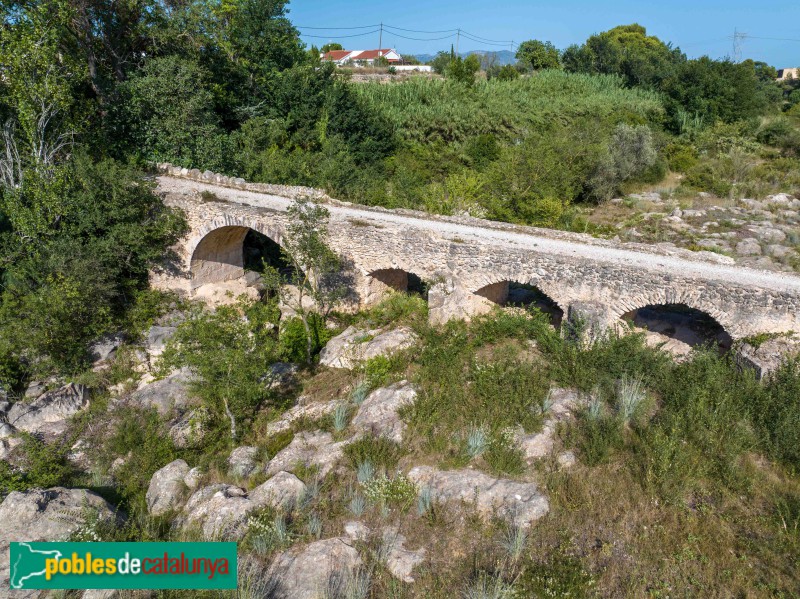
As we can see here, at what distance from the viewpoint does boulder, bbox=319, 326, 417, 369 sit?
466 inches

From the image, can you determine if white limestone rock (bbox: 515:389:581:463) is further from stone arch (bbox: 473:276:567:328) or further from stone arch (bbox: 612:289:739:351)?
stone arch (bbox: 612:289:739:351)

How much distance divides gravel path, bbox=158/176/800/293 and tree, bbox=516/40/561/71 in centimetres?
3862

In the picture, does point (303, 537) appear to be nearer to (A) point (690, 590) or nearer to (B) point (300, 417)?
(B) point (300, 417)

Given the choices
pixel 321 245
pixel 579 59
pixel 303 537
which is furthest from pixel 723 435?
pixel 579 59

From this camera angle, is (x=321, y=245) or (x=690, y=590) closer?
(x=690, y=590)

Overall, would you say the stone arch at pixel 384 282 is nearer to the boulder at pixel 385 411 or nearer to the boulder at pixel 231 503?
the boulder at pixel 385 411

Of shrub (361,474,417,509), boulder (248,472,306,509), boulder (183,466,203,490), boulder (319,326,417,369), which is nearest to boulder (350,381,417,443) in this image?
shrub (361,474,417,509)

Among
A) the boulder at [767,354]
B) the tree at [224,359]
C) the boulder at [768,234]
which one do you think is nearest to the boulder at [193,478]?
the tree at [224,359]

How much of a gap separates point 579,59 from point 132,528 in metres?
49.1

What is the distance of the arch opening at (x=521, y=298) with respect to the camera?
13.2 m

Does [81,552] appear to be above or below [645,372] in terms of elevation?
below

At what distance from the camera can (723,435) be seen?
8297 millimetres

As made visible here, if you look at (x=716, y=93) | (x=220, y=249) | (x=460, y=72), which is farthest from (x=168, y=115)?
(x=716, y=93)

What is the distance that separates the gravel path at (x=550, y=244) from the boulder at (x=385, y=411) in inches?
166
